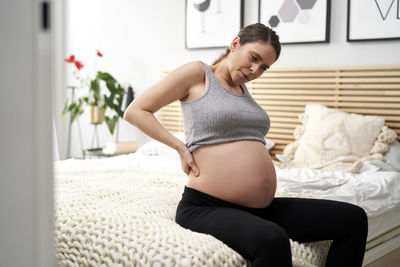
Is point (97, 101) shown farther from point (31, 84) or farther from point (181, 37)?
point (31, 84)

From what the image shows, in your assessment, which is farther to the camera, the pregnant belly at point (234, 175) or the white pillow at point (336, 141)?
the white pillow at point (336, 141)

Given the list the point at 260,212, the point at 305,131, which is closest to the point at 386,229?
the point at 305,131

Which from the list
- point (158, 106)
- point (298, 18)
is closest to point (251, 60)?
point (158, 106)

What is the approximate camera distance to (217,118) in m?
1.36

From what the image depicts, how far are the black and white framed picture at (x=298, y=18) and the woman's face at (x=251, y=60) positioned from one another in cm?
191

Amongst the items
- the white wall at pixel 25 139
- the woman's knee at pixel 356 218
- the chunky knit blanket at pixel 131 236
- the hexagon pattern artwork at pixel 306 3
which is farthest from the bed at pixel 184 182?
the white wall at pixel 25 139

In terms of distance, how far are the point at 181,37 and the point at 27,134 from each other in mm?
3621

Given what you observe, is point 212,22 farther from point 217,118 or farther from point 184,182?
point 217,118

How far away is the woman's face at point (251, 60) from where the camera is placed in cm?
147

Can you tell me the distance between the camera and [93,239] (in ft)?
3.88

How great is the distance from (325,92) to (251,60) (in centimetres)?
183

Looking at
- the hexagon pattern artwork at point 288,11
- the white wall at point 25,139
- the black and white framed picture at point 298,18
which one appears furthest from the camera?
the hexagon pattern artwork at point 288,11

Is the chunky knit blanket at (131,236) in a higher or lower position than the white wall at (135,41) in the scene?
lower

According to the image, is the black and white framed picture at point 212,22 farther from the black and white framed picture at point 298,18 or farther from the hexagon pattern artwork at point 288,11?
the hexagon pattern artwork at point 288,11
